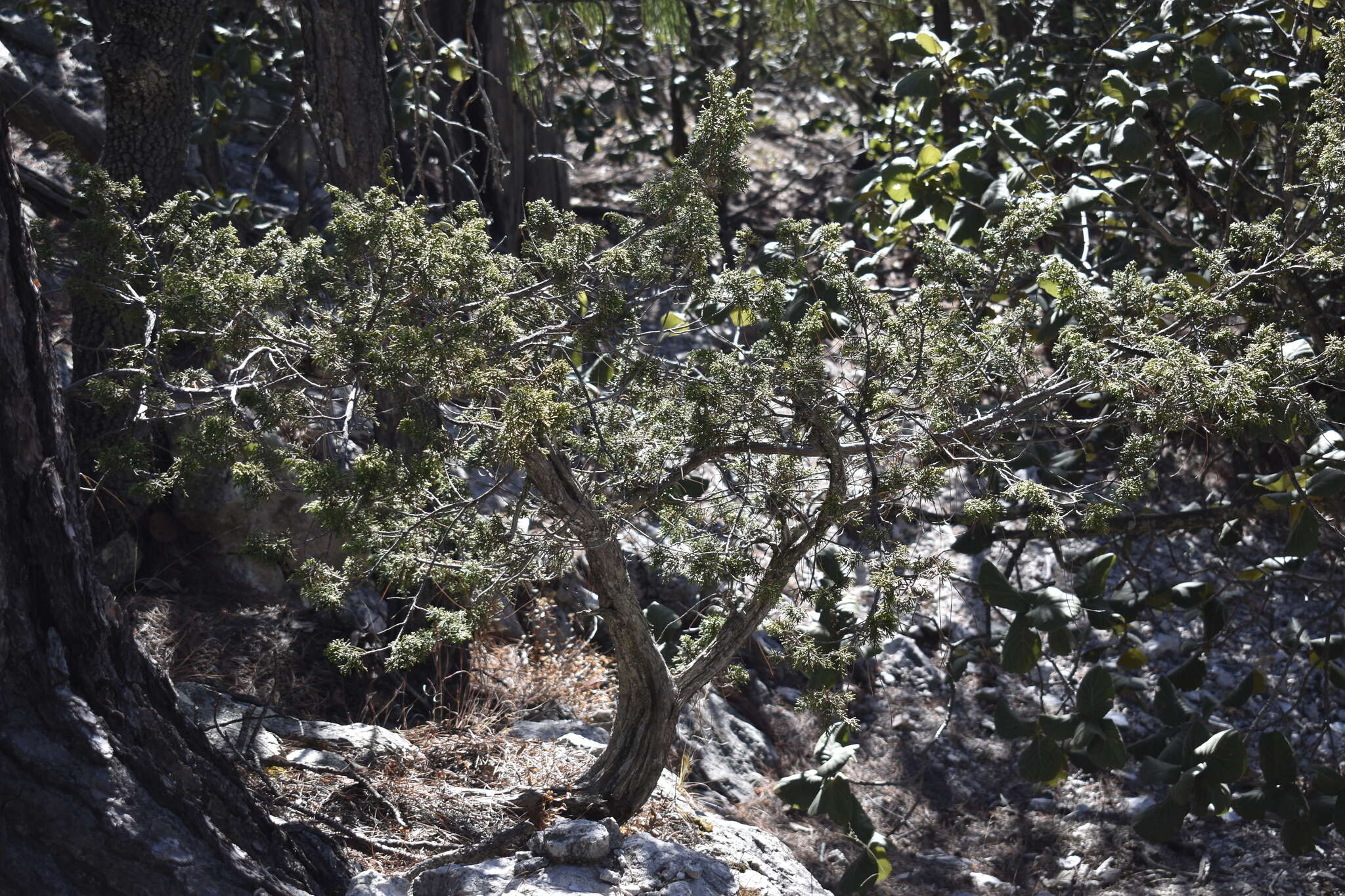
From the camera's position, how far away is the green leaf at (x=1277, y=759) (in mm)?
4023

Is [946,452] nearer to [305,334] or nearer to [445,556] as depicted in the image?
[445,556]

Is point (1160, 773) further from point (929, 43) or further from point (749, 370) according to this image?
point (929, 43)

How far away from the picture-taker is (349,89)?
504 cm

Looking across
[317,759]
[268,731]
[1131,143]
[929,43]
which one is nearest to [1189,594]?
[1131,143]

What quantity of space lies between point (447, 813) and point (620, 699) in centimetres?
76

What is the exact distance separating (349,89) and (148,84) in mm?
802

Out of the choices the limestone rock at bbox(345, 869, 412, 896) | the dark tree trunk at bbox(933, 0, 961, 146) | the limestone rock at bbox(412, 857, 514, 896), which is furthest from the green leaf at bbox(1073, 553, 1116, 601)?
the dark tree trunk at bbox(933, 0, 961, 146)

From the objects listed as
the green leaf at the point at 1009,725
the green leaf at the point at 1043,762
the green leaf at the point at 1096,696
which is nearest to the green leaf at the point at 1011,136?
the green leaf at the point at 1096,696

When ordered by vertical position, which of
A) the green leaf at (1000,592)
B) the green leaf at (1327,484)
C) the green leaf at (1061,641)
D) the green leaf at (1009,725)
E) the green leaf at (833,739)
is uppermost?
the green leaf at (1327,484)

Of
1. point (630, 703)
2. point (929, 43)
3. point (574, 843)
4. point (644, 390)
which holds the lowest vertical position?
point (574, 843)

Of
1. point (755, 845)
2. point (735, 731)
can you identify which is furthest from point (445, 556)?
point (735, 731)

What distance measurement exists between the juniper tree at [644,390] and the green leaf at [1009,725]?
2.08ft

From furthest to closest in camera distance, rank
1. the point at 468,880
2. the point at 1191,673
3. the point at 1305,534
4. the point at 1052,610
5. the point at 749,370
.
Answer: the point at 1191,673 < the point at 1305,534 < the point at 1052,610 < the point at 468,880 < the point at 749,370

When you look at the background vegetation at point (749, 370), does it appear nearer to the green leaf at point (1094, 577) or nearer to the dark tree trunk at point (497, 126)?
the green leaf at point (1094, 577)
